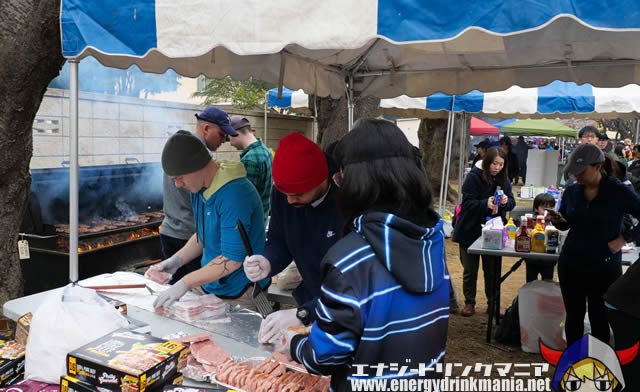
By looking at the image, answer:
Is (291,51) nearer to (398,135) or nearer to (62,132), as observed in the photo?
(398,135)

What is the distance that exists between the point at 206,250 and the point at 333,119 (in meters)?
3.68

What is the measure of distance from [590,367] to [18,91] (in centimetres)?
437

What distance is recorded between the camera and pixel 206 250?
8.83 ft

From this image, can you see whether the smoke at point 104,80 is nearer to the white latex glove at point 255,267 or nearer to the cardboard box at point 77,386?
the white latex glove at point 255,267

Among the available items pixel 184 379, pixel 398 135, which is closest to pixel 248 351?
pixel 184 379

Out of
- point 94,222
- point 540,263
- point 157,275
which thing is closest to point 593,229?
point 540,263

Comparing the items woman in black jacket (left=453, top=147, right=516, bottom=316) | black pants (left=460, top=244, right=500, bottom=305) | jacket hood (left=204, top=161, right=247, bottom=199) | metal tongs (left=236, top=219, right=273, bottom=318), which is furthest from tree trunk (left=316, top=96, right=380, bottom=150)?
metal tongs (left=236, top=219, right=273, bottom=318)

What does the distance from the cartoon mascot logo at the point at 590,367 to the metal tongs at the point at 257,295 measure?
79.4 inches

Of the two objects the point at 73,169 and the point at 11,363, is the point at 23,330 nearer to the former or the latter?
the point at 11,363

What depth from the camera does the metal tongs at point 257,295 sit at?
241 centimetres

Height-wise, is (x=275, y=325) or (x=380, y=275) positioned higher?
(x=380, y=275)

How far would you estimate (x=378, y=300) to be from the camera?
129cm

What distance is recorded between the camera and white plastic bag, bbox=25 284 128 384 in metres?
1.66

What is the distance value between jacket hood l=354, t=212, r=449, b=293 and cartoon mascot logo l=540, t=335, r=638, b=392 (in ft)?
6.87
